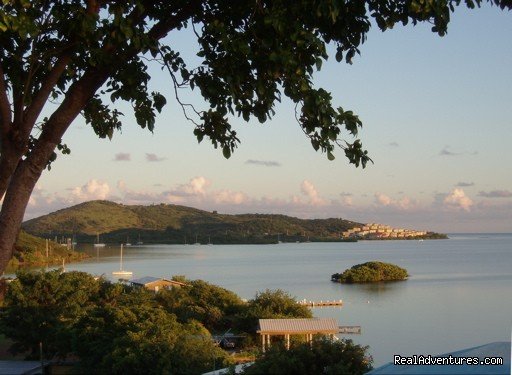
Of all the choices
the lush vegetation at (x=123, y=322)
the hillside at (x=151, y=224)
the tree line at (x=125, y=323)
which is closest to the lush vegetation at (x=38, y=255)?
the tree line at (x=125, y=323)

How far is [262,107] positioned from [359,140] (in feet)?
2.72

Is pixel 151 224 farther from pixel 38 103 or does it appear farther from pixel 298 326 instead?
pixel 38 103

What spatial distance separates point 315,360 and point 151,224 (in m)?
177

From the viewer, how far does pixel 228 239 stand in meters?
190

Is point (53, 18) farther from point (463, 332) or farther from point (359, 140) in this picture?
point (463, 332)

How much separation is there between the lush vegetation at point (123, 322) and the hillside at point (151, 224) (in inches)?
5520

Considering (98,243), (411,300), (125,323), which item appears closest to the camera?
(125,323)

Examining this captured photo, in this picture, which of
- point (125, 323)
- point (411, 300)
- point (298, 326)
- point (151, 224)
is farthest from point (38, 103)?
point (151, 224)

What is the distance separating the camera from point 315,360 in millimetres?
11516

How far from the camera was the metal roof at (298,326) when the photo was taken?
25.3 meters

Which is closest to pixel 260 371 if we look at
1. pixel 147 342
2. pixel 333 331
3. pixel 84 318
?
pixel 147 342

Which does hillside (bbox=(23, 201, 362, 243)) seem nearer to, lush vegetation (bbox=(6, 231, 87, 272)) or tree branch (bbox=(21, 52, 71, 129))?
lush vegetation (bbox=(6, 231, 87, 272))

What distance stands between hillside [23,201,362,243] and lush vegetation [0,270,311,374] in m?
140

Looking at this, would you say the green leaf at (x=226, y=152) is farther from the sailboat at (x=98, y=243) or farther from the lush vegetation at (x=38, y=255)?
the sailboat at (x=98, y=243)
